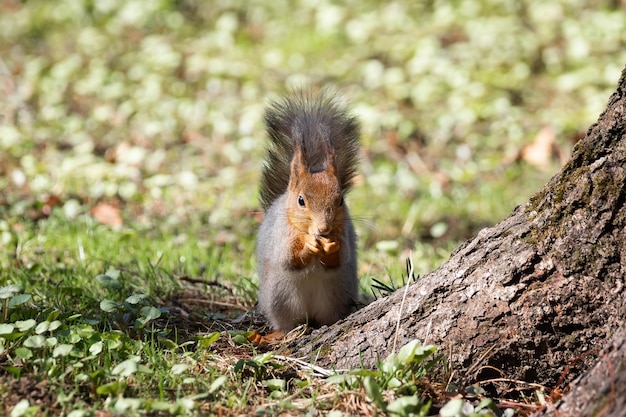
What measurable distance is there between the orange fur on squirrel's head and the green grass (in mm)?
272

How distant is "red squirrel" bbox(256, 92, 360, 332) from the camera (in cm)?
234

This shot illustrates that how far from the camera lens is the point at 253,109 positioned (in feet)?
18.9

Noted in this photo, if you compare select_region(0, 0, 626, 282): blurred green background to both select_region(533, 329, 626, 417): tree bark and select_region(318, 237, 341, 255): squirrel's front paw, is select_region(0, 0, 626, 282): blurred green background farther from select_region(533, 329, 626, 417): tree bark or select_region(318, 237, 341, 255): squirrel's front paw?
Result: select_region(533, 329, 626, 417): tree bark

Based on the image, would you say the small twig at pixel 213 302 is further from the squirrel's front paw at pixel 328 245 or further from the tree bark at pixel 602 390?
the tree bark at pixel 602 390

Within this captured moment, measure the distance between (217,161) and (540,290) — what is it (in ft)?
11.4

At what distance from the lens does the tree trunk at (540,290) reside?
1842 mm

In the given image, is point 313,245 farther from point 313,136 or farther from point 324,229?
point 313,136

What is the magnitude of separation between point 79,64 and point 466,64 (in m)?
3.09

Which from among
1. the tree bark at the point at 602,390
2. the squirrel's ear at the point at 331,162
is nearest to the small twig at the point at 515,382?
the tree bark at the point at 602,390

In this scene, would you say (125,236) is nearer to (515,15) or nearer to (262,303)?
(262,303)

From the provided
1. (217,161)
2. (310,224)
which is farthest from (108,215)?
(310,224)

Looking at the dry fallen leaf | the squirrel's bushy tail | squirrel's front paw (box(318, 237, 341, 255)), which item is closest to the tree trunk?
squirrel's front paw (box(318, 237, 341, 255))

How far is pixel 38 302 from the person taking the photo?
2.43 metres

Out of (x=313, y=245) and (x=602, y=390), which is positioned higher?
(x=313, y=245)
